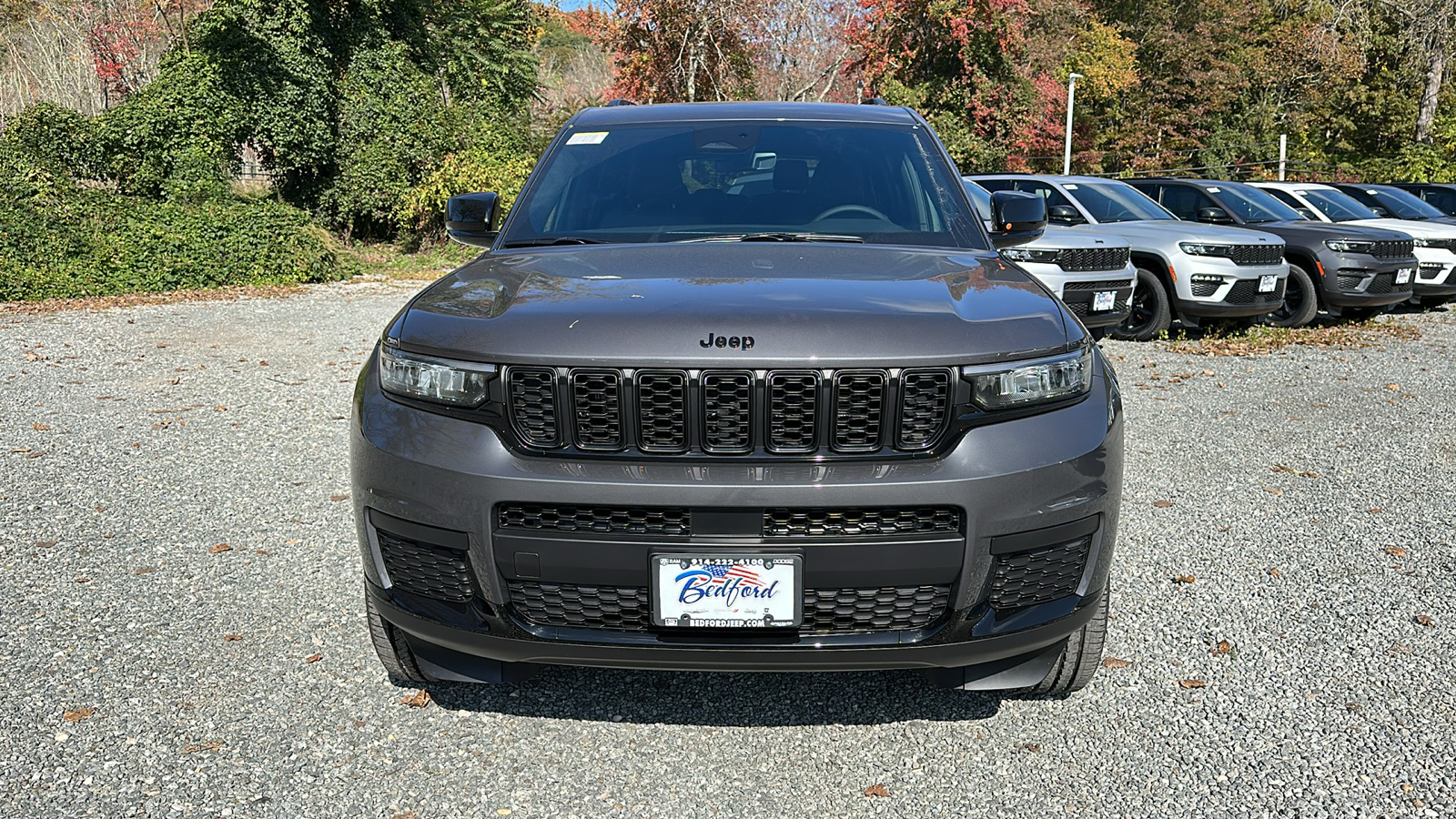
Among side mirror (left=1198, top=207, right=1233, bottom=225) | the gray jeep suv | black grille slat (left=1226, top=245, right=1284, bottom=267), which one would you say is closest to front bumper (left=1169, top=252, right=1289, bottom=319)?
black grille slat (left=1226, top=245, right=1284, bottom=267)

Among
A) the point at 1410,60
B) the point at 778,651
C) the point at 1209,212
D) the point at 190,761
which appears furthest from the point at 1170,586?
the point at 1410,60

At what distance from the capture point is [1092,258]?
388 inches

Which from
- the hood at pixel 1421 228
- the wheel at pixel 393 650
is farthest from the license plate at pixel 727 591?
the hood at pixel 1421 228

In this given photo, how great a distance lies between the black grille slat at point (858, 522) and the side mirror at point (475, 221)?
201 cm

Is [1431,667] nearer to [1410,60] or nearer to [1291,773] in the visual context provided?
[1291,773]

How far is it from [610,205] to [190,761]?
209cm

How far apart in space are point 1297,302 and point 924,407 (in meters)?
11.1

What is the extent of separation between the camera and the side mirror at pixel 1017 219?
3.96 meters

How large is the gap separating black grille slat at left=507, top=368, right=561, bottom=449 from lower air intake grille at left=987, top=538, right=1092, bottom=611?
41.1 inches

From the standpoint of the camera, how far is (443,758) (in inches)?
115

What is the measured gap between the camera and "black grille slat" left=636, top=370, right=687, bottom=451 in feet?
8.05

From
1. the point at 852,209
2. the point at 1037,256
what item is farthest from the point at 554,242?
the point at 1037,256

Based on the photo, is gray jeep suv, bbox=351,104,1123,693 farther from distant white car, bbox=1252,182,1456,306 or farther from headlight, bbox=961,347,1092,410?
distant white car, bbox=1252,182,1456,306

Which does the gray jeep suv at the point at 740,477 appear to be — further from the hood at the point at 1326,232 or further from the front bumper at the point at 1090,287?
the hood at the point at 1326,232
